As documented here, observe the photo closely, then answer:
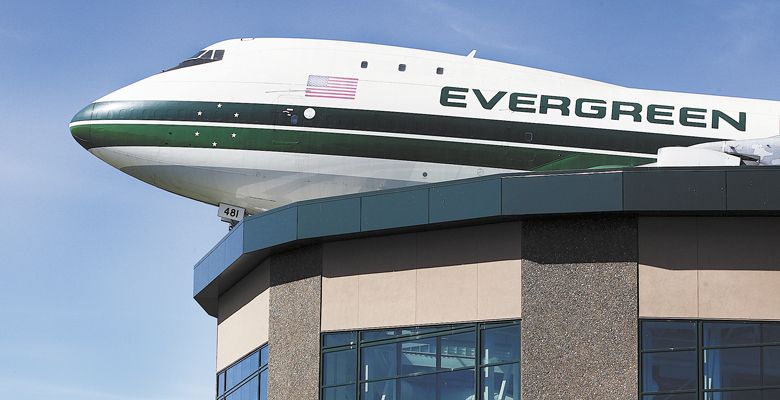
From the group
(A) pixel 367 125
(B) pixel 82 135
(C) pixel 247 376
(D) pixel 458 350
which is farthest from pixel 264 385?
(B) pixel 82 135

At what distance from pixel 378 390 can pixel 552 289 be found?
4.10 meters

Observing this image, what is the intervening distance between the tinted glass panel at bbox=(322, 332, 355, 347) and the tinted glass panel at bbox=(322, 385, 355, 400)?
35.1 inches

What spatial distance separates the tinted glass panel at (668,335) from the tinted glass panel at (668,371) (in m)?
0.15

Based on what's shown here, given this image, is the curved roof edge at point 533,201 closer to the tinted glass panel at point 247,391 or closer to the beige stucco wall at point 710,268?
the beige stucco wall at point 710,268

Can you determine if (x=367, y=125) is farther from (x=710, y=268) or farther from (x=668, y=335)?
(x=668, y=335)

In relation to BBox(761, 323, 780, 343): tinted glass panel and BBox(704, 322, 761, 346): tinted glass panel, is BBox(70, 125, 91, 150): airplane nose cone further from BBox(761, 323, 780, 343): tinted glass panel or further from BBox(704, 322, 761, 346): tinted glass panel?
BBox(761, 323, 780, 343): tinted glass panel

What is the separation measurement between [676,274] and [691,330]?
1040mm

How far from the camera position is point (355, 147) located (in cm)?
4291

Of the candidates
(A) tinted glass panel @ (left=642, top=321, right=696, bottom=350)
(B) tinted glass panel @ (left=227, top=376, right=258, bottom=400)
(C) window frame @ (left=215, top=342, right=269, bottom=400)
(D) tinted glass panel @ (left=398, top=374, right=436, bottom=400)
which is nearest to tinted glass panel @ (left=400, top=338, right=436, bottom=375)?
(D) tinted glass panel @ (left=398, top=374, right=436, bottom=400)

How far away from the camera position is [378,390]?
27.2 meters

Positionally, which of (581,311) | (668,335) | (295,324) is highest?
(295,324)

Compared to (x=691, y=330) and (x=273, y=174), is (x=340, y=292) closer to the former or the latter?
(x=691, y=330)

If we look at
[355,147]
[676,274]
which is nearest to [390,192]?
[676,274]

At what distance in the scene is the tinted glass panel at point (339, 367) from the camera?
27.8m
